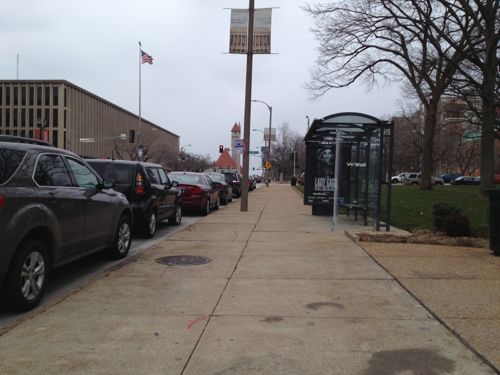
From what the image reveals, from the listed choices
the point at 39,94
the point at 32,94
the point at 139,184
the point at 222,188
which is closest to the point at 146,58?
the point at 222,188

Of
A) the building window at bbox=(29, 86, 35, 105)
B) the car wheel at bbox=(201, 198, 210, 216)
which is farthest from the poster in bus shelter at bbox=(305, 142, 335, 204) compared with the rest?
the building window at bbox=(29, 86, 35, 105)

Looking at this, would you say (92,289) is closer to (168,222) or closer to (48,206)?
(48,206)

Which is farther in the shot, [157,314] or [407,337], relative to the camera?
[157,314]

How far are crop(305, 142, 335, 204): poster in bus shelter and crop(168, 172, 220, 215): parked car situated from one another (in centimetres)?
330

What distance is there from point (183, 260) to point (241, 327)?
357 centimetres

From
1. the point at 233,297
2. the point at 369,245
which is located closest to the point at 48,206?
the point at 233,297

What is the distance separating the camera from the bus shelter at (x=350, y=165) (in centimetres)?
1155

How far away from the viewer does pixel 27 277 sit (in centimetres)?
546

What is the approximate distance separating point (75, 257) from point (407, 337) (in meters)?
4.27


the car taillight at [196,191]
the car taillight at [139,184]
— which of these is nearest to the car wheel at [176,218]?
the car taillight at [196,191]

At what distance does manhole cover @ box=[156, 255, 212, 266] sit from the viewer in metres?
8.03

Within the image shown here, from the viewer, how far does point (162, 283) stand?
670cm

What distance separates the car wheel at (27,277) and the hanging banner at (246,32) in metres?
13.7

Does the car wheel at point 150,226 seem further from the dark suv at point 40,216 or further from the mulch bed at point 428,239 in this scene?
the mulch bed at point 428,239
